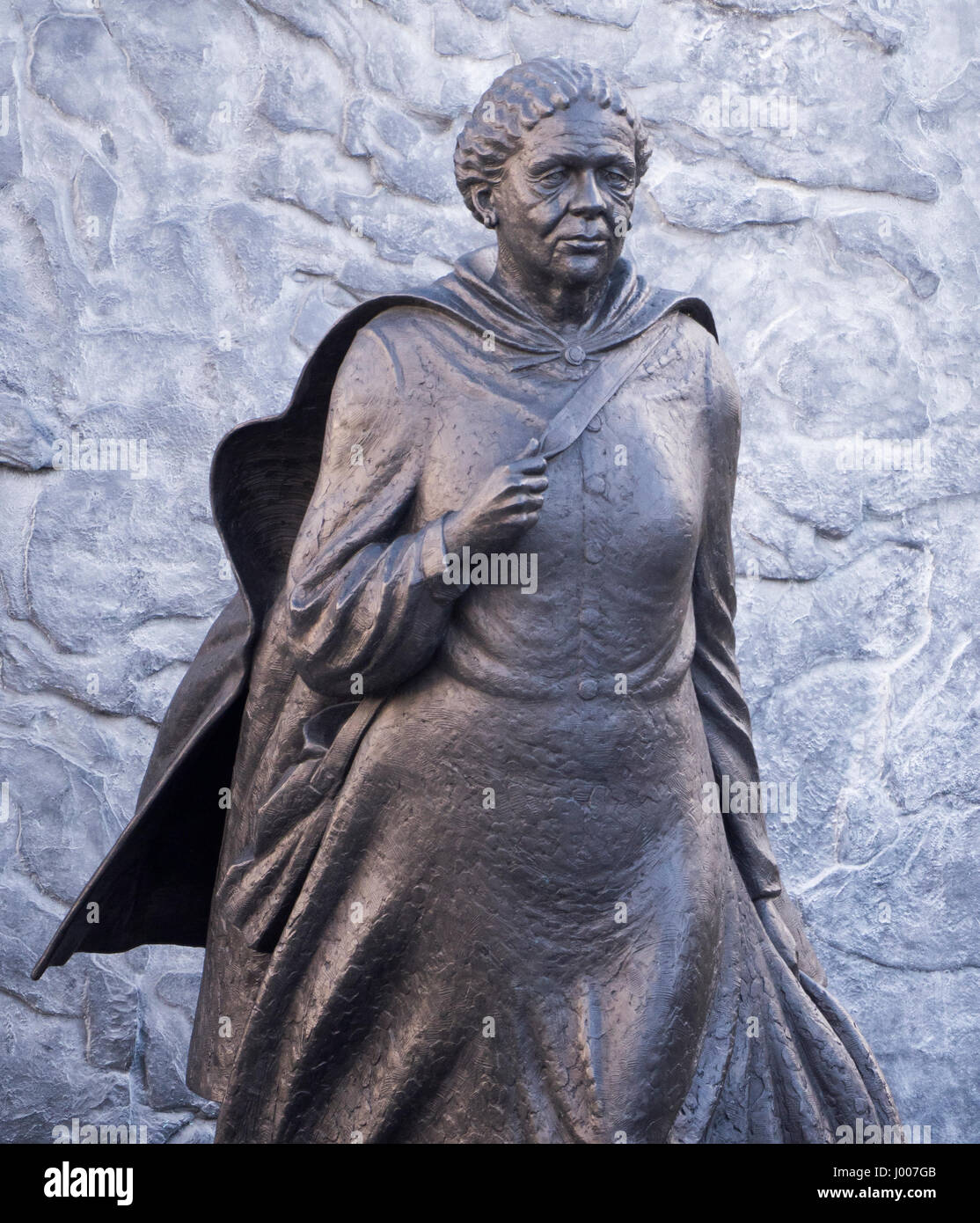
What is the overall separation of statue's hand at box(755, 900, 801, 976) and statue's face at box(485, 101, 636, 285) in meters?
0.96

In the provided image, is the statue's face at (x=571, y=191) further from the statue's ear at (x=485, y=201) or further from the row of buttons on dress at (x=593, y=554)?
the row of buttons on dress at (x=593, y=554)

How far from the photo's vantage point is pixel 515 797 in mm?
2555

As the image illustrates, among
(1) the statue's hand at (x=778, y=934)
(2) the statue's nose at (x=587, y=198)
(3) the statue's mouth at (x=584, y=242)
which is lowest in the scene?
(1) the statue's hand at (x=778, y=934)

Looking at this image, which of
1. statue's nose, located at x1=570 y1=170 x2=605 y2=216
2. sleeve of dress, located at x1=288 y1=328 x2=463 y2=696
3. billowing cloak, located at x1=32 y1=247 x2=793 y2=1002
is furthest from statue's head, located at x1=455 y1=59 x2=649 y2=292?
sleeve of dress, located at x1=288 y1=328 x2=463 y2=696

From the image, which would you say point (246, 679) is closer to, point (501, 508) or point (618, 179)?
point (501, 508)

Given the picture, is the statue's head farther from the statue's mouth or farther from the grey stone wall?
the grey stone wall

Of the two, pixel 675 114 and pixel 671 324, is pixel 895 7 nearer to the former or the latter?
pixel 675 114

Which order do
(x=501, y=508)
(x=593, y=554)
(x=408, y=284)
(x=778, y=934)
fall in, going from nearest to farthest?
(x=501, y=508), (x=593, y=554), (x=778, y=934), (x=408, y=284)

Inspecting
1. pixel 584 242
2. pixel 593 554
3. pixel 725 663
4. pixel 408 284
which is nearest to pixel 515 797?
pixel 593 554

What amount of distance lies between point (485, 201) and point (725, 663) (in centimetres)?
76

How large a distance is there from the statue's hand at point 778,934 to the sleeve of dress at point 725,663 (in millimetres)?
23

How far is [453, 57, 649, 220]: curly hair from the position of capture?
8.33 ft

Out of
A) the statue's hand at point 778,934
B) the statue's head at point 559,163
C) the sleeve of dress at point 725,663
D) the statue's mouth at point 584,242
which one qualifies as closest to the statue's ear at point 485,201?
the statue's head at point 559,163

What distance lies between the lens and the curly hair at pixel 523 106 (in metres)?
2.54
